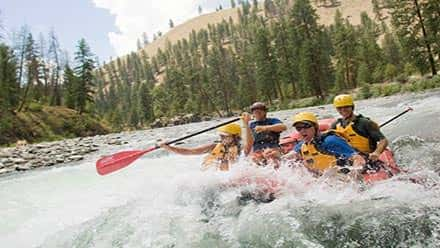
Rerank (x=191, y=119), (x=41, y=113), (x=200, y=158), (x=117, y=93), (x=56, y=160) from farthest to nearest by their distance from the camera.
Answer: (x=117, y=93), (x=191, y=119), (x=41, y=113), (x=56, y=160), (x=200, y=158)

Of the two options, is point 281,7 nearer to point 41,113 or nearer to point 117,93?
point 117,93

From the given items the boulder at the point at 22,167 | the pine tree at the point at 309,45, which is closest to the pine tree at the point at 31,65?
the pine tree at the point at 309,45

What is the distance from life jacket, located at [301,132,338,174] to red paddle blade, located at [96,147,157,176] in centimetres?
348

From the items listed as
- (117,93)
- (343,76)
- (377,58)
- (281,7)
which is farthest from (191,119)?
(281,7)

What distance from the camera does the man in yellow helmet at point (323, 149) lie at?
6023mm

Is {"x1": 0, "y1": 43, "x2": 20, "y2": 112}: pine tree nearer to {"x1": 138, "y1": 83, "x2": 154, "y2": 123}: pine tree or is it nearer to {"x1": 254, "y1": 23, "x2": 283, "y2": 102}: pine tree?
{"x1": 254, "y1": 23, "x2": 283, "y2": 102}: pine tree

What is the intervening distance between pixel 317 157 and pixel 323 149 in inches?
Answer: 6.3

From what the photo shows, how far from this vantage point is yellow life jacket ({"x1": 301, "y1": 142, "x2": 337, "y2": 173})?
609cm

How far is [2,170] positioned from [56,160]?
2.24 m

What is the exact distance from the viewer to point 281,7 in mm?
164750

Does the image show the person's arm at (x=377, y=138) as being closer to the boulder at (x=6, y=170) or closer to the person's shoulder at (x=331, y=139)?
the person's shoulder at (x=331, y=139)

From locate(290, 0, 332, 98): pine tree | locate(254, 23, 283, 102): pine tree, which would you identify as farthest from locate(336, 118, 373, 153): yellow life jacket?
locate(254, 23, 283, 102): pine tree

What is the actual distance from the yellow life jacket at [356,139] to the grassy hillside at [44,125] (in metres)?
32.4

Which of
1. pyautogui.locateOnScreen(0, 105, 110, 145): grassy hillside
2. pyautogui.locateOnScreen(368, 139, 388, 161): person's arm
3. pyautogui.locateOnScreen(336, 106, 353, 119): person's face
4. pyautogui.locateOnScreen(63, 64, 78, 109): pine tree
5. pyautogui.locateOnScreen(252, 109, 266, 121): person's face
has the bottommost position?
pyautogui.locateOnScreen(368, 139, 388, 161): person's arm
